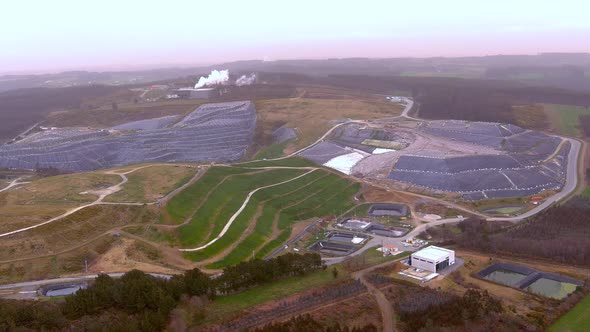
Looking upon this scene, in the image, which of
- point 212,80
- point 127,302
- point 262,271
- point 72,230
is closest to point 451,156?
point 262,271

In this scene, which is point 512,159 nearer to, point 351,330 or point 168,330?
point 351,330

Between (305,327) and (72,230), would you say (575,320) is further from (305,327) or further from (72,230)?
(72,230)

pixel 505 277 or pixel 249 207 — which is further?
pixel 249 207

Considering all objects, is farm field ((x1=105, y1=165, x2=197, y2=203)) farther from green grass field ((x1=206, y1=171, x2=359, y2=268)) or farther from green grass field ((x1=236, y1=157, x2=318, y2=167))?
green grass field ((x1=236, y1=157, x2=318, y2=167))

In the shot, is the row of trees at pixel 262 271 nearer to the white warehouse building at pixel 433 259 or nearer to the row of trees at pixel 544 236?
the white warehouse building at pixel 433 259

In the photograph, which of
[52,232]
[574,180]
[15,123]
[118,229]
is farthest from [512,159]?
[15,123]
